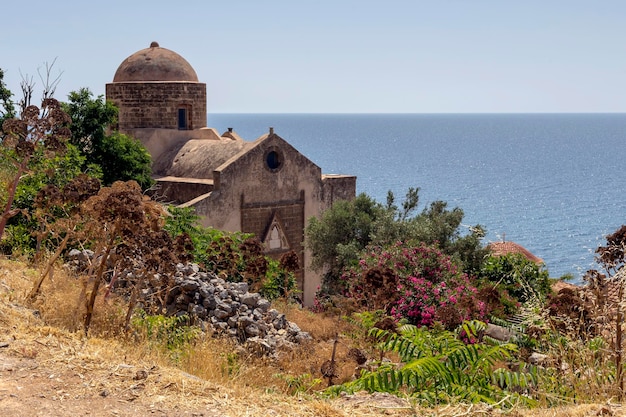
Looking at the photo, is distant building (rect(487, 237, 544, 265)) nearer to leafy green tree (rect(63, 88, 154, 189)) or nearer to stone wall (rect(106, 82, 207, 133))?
leafy green tree (rect(63, 88, 154, 189))

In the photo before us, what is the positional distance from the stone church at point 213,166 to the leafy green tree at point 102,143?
1.17 meters

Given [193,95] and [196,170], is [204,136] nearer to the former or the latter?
[193,95]

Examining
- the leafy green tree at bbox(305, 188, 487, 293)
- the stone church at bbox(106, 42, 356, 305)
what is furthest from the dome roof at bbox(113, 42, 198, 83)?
the leafy green tree at bbox(305, 188, 487, 293)

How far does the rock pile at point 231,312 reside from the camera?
36.5 feet

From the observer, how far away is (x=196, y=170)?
26.4 meters

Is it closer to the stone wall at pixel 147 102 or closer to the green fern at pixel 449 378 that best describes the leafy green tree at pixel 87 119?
the stone wall at pixel 147 102

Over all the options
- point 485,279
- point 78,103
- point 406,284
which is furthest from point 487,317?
point 78,103

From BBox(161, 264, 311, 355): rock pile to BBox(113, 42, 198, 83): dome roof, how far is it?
18280mm

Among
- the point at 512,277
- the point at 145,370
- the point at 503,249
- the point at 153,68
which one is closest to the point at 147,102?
the point at 153,68

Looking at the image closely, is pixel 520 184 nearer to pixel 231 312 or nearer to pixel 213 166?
pixel 213 166

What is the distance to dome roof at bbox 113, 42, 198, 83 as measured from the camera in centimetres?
2905

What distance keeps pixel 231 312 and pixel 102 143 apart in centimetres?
1477

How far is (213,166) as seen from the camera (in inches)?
1021

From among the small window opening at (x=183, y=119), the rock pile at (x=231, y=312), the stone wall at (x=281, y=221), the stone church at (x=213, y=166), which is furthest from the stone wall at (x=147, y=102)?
the rock pile at (x=231, y=312)
